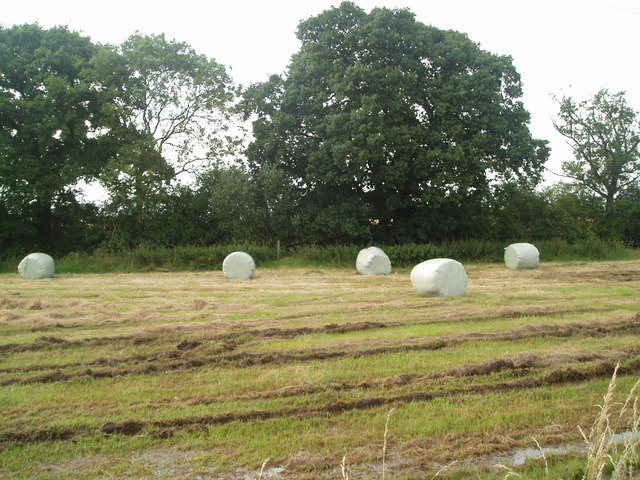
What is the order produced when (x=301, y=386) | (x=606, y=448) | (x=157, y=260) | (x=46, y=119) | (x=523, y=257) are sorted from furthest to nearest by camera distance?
1. (x=46, y=119)
2. (x=157, y=260)
3. (x=523, y=257)
4. (x=301, y=386)
5. (x=606, y=448)

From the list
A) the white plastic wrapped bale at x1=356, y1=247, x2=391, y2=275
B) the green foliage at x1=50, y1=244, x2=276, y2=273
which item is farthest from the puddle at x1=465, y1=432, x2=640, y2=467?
the green foliage at x1=50, y1=244, x2=276, y2=273

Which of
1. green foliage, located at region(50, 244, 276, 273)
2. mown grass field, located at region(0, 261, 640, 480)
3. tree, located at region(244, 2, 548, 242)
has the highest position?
tree, located at region(244, 2, 548, 242)

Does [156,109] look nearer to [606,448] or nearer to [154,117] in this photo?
[154,117]

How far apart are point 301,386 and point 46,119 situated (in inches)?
859

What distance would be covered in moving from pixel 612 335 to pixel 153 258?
→ 17.4 m

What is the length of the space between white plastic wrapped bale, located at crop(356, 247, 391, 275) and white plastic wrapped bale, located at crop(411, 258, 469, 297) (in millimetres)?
6670

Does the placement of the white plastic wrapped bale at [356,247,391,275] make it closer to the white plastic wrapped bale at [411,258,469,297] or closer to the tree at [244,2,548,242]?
the tree at [244,2,548,242]

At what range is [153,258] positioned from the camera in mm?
20562

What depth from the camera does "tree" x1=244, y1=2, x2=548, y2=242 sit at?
20578 mm

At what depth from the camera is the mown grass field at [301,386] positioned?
11.0ft

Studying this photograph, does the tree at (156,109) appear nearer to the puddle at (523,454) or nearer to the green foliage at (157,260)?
the green foliage at (157,260)

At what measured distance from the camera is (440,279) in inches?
430

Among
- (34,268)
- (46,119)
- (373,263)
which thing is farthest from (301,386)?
(46,119)

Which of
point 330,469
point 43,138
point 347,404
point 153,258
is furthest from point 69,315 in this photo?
point 43,138
